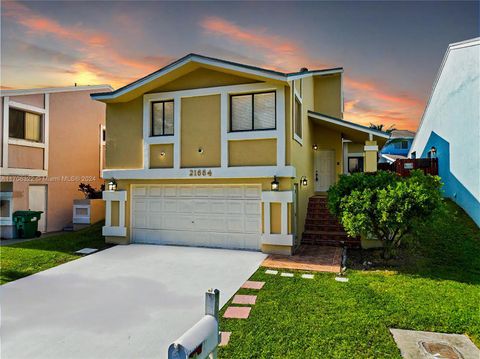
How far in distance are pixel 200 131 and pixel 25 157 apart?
8.35m

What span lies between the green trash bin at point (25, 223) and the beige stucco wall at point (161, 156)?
6168mm

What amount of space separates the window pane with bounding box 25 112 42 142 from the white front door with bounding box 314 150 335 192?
1307 centimetres

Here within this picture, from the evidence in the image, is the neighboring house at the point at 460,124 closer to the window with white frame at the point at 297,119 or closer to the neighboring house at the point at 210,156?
the neighboring house at the point at 210,156

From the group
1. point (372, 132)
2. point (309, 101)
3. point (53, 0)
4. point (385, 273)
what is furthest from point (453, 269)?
point (53, 0)

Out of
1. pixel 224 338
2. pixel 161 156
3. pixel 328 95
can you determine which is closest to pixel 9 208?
pixel 161 156

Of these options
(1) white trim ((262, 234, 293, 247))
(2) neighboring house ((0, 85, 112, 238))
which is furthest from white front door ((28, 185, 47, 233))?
(1) white trim ((262, 234, 293, 247))

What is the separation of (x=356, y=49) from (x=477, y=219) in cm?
803

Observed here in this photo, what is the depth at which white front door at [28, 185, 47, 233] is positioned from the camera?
13.2 metres

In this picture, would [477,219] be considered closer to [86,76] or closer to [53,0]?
[53,0]

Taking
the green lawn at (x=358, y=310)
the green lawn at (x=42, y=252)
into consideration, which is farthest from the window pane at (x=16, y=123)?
the green lawn at (x=358, y=310)

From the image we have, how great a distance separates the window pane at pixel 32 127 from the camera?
12867 mm

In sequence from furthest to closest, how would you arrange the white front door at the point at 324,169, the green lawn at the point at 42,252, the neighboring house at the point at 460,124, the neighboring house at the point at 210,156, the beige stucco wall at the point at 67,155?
1. the white front door at the point at 324,169
2. the beige stucco wall at the point at 67,155
3. the neighboring house at the point at 460,124
4. the neighboring house at the point at 210,156
5. the green lawn at the point at 42,252

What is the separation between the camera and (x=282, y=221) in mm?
9172

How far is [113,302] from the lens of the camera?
Result: 18.2 feet
